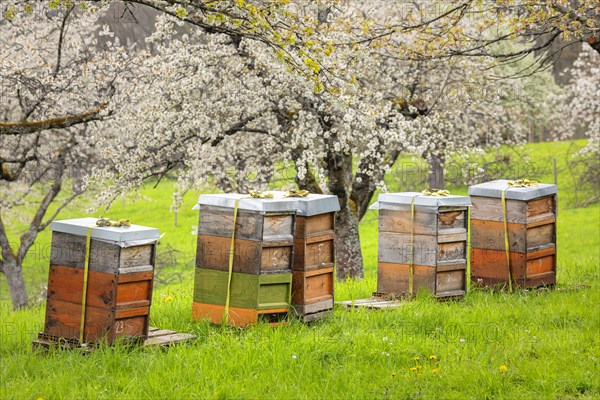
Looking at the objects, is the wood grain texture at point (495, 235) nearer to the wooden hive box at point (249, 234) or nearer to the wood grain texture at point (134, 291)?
the wooden hive box at point (249, 234)

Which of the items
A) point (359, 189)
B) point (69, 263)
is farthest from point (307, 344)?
point (359, 189)

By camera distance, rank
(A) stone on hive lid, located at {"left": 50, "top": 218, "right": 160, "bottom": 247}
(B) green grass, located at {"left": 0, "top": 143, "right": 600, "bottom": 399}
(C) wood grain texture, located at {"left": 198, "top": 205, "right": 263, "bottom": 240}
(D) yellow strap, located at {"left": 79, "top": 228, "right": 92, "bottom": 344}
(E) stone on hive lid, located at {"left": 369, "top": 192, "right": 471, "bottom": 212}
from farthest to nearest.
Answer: (E) stone on hive lid, located at {"left": 369, "top": 192, "right": 471, "bottom": 212}
(C) wood grain texture, located at {"left": 198, "top": 205, "right": 263, "bottom": 240}
(D) yellow strap, located at {"left": 79, "top": 228, "right": 92, "bottom": 344}
(A) stone on hive lid, located at {"left": 50, "top": 218, "right": 160, "bottom": 247}
(B) green grass, located at {"left": 0, "top": 143, "right": 600, "bottom": 399}

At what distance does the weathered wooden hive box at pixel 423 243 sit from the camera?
8.77 meters

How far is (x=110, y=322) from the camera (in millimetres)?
6504

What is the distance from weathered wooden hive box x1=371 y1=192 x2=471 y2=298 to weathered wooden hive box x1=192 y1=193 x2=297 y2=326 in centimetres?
185

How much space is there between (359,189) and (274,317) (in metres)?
7.78

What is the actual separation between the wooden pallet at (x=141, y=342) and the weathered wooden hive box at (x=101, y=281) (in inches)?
1.8

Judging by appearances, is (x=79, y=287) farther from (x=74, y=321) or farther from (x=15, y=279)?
(x=15, y=279)

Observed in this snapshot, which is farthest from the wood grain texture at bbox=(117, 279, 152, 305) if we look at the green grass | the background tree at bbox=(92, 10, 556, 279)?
the background tree at bbox=(92, 10, 556, 279)

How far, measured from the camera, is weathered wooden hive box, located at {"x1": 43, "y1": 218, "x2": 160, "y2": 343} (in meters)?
6.44

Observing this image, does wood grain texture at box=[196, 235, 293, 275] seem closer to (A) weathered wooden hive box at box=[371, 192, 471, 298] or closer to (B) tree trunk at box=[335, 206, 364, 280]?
(A) weathered wooden hive box at box=[371, 192, 471, 298]

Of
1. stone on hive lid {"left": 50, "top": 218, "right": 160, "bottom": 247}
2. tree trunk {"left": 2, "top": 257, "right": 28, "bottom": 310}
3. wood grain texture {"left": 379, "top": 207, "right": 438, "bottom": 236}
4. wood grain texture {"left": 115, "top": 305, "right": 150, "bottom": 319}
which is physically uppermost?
wood grain texture {"left": 379, "top": 207, "right": 438, "bottom": 236}

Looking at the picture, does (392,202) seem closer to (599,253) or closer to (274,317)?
(274,317)

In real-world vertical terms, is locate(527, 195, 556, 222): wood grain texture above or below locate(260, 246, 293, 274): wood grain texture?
above
